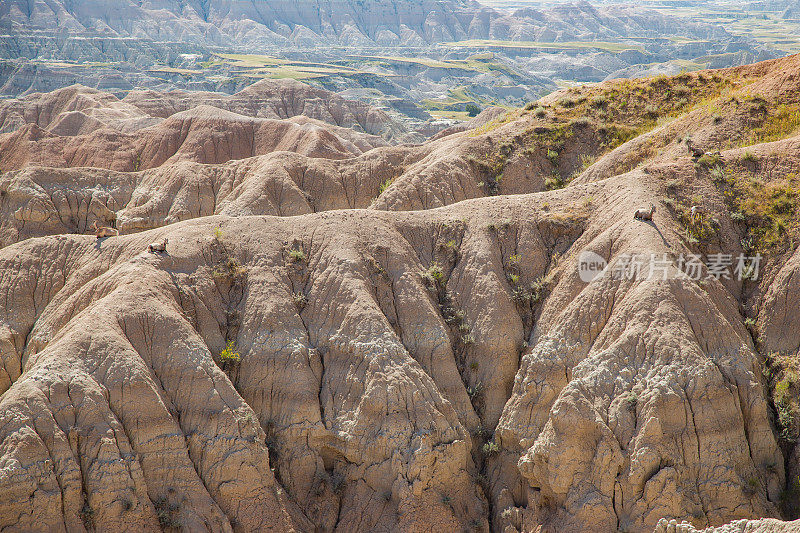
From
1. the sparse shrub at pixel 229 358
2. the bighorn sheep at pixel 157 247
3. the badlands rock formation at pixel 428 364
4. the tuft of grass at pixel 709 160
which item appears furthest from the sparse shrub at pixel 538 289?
the bighorn sheep at pixel 157 247

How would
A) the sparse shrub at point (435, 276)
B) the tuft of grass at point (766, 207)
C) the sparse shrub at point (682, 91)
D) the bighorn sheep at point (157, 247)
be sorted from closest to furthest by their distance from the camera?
the bighorn sheep at point (157, 247) < the tuft of grass at point (766, 207) < the sparse shrub at point (435, 276) < the sparse shrub at point (682, 91)

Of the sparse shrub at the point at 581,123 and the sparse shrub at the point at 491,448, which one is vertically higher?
the sparse shrub at the point at 581,123

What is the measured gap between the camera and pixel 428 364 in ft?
91.2

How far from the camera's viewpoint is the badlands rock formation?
908 inches

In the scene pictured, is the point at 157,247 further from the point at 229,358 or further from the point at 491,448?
the point at 491,448

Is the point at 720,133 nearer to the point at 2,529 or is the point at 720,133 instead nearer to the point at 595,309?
the point at 595,309

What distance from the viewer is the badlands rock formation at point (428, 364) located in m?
23.1

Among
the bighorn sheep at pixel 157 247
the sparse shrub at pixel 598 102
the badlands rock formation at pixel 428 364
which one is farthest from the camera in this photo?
the sparse shrub at pixel 598 102

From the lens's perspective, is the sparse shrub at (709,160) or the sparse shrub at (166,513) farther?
the sparse shrub at (709,160)

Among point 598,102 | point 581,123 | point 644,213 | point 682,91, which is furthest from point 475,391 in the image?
point 682,91

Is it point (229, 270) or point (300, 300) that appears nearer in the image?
point (300, 300)

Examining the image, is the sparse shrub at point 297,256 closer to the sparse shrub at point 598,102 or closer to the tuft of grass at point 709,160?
the tuft of grass at point 709,160

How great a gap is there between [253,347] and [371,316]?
4655 millimetres

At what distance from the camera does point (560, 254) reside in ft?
99.5
